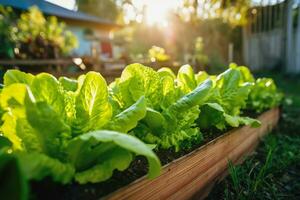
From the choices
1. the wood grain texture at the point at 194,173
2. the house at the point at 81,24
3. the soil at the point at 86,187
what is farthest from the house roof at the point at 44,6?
the soil at the point at 86,187

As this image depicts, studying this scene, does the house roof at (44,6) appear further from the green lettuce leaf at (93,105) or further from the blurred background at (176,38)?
the green lettuce leaf at (93,105)

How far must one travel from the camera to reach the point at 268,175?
5.95 ft

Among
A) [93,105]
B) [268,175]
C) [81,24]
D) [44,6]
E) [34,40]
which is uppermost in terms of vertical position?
[44,6]

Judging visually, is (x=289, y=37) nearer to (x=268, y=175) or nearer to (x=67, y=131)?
(x=268, y=175)

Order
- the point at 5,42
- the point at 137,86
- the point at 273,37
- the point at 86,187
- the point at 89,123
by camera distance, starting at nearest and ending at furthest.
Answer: the point at 86,187 → the point at 89,123 → the point at 137,86 → the point at 5,42 → the point at 273,37

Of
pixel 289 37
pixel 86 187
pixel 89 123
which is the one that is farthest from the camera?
pixel 289 37

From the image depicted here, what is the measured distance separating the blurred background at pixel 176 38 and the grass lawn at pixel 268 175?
254 cm

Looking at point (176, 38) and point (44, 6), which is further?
point (176, 38)

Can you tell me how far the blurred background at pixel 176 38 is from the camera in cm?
622

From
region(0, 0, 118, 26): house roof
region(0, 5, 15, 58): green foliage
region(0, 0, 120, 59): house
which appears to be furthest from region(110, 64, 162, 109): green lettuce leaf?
region(0, 0, 118, 26): house roof

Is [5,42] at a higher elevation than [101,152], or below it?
higher

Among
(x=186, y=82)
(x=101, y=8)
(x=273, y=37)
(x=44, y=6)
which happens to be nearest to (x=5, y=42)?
(x=186, y=82)

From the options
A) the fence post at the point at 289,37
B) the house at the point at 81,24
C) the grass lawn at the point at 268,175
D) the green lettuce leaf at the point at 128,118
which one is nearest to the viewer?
the green lettuce leaf at the point at 128,118

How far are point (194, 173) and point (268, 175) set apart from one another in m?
0.61
